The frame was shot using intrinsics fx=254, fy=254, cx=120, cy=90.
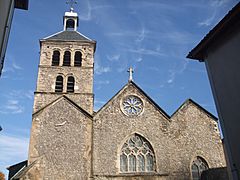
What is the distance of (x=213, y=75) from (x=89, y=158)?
10009mm

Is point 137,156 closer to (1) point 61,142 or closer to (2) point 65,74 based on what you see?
(1) point 61,142

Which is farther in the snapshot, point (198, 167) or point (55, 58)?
point (55, 58)

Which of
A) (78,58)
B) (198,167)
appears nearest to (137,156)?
(198,167)

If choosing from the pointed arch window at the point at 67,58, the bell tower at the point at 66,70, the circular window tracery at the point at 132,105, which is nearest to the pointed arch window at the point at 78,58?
the bell tower at the point at 66,70

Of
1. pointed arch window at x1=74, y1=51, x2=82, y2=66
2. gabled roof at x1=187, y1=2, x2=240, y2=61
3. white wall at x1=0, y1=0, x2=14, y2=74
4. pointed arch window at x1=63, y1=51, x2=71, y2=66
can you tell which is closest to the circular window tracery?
pointed arch window at x1=74, y1=51, x2=82, y2=66

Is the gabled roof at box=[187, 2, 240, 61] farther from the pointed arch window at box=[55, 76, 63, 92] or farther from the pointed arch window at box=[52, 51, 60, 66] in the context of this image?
the pointed arch window at box=[52, 51, 60, 66]

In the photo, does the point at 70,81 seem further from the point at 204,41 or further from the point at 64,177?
the point at 204,41

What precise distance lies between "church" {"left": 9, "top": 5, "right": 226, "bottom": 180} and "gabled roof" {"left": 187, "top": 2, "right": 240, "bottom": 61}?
357 inches

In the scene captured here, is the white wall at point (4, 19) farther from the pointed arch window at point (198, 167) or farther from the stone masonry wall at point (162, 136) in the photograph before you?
the pointed arch window at point (198, 167)

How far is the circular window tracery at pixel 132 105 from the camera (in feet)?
56.4

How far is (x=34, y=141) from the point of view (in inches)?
607

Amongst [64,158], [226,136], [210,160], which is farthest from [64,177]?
[226,136]

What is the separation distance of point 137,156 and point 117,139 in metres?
1.63

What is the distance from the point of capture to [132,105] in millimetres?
17516
